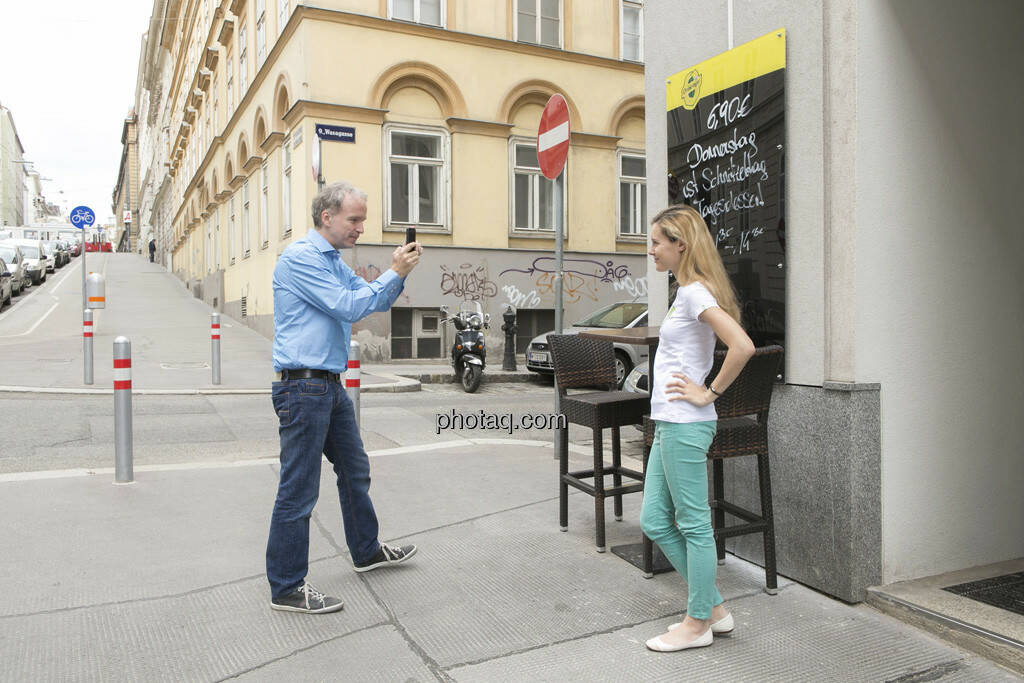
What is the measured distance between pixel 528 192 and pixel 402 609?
1588cm

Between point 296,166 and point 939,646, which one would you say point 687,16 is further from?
point 296,166

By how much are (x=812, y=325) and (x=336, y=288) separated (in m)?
2.18

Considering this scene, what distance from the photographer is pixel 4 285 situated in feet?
80.6

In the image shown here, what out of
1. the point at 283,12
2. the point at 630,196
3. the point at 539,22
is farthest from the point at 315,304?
the point at 630,196

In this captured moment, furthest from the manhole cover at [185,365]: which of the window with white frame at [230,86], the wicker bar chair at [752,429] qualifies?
the window with white frame at [230,86]

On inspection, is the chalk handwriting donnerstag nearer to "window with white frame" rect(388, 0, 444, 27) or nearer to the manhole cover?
"window with white frame" rect(388, 0, 444, 27)

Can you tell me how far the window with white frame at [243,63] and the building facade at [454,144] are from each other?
0.78 meters

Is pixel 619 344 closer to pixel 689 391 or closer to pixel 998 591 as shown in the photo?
pixel 998 591

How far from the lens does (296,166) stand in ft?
57.0

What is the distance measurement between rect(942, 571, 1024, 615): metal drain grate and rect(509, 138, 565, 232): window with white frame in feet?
49.9

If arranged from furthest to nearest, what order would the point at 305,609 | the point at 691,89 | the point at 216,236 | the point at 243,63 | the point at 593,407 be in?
1. the point at 216,236
2. the point at 243,63
3. the point at 691,89
4. the point at 593,407
5. the point at 305,609

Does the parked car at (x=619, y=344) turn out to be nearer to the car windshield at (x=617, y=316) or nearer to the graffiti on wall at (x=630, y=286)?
the car windshield at (x=617, y=316)

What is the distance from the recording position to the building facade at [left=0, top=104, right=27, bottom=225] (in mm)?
108000

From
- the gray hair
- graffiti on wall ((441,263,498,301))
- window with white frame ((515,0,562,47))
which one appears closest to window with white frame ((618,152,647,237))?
window with white frame ((515,0,562,47))
